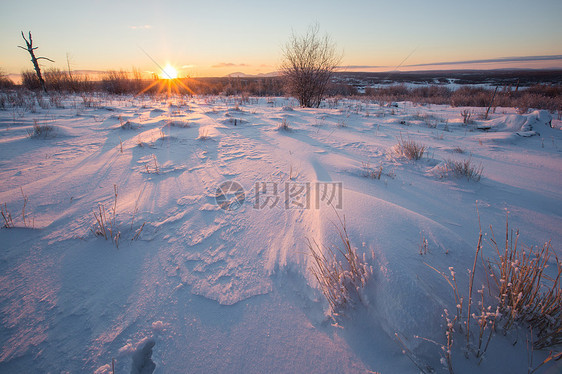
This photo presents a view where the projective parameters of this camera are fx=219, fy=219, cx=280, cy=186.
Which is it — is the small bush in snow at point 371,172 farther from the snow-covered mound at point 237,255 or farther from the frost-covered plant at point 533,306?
the frost-covered plant at point 533,306

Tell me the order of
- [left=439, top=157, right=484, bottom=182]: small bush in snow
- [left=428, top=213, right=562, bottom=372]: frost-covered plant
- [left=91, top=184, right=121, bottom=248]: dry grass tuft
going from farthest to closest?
[left=439, top=157, right=484, bottom=182]: small bush in snow < [left=91, top=184, right=121, bottom=248]: dry grass tuft < [left=428, top=213, right=562, bottom=372]: frost-covered plant

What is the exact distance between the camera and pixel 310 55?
30.7 feet

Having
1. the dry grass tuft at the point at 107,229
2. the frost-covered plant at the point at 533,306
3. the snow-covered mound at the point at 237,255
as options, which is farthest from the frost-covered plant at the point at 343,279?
the dry grass tuft at the point at 107,229

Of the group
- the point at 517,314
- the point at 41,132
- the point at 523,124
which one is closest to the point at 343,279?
the point at 517,314

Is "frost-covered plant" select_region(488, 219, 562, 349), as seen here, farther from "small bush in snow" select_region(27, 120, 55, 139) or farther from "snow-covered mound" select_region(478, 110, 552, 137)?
"small bush in snow" select_region(27, 120, 55, 139)

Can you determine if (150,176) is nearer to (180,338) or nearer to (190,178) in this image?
Answer: (190,178)

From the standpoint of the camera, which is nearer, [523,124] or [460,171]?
[460,171]

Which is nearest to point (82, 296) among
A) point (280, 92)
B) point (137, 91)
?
point (280, 92)

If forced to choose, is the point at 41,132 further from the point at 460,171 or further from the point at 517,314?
the point at 460,171

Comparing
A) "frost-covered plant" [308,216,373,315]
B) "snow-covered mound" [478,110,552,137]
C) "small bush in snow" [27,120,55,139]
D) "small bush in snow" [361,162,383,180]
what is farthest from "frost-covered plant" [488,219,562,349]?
"small bush in snow" [27,120,55,139]

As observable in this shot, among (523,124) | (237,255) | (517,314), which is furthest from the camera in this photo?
(523,124)

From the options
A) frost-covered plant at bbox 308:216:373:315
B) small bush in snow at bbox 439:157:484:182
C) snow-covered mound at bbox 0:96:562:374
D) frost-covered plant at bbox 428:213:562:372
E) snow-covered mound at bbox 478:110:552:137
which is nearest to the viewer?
frost-covered plant at bbox 428:213:562:372

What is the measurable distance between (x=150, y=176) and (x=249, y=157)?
1332 mm

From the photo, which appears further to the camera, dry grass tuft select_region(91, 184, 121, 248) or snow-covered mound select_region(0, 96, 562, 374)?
dry grass tuft select_region(91, 184, 121, 248)
